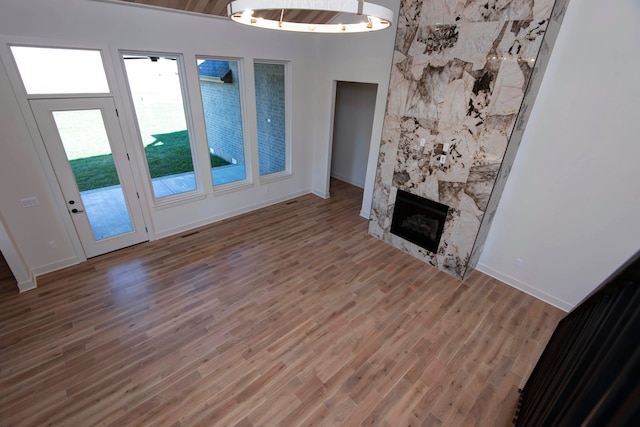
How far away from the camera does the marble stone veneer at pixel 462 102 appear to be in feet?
10.3

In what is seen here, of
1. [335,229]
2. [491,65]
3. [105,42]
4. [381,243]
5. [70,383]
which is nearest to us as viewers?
[70,383]

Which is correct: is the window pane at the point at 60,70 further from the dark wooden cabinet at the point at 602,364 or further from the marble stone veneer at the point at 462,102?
the dark wooden cabinet at the point at 602,364

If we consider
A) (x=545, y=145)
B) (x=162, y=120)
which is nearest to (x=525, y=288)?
(x=545, y=145)

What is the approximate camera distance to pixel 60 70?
3.51m

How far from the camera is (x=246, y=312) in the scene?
3.49 m

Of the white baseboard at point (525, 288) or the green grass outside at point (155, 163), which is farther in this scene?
the green grass outside at point (155, 163)

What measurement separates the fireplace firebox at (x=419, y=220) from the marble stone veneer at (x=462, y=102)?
0.35ft

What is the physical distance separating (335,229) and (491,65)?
341cm

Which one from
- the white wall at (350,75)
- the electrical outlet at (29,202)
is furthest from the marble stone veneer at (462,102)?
the electrical outlet at (29,202)

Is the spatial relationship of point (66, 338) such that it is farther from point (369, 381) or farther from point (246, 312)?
point (369, 381)

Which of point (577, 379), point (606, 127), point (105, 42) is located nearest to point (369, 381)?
point (577, 379)

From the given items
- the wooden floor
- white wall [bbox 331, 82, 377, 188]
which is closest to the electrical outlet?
the wooden floor

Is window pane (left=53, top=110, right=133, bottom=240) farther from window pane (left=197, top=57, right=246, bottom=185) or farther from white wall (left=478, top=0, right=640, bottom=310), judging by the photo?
white wall (left=478, top=0, right=640, bottom=310)

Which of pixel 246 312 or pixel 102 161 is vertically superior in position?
pixel 102 161
